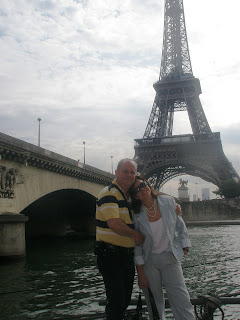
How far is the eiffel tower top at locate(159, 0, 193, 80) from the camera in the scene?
253 ft

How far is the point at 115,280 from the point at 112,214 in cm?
80

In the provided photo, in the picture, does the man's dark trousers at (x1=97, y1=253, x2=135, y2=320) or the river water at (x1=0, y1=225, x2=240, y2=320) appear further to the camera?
the river water at (x1=0, y1=225, x2=240, y2=320)

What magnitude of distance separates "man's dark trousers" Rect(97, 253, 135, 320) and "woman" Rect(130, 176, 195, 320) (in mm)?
180

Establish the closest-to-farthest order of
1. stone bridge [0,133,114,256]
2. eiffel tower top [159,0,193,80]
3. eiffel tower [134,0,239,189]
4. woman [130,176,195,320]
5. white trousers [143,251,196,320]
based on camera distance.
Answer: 1. white trousers [143,251,196,320]
2. woman [130,176,195,320]
3. stone bridge [0,133,114,256]
4. eiffel tower [134,0,239,189]
5. eiffel tower top [159,0,193,80]

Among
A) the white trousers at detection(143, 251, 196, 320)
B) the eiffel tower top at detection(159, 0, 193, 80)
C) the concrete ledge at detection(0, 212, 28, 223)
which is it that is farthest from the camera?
the eiffel tower top at detection(159, 0, 193, 80)

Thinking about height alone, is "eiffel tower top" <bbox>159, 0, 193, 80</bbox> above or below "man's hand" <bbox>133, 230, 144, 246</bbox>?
above

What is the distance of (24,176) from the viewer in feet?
69.6

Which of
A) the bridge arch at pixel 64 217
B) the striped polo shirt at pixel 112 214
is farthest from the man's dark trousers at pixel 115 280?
the bridge arch at pixel 64 217

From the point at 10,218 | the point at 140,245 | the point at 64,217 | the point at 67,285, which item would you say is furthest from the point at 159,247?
the point at 64,217

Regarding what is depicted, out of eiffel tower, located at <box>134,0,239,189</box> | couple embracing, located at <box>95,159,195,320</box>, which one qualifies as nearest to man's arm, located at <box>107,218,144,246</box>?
couple embracing, located at <box>95,159,195,320</box>

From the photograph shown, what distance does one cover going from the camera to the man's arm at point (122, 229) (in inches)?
175

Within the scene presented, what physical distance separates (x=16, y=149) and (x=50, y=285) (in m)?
9.23

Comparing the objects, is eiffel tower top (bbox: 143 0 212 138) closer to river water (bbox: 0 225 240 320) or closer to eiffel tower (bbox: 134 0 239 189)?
eiffel tower (bbox: 134 0 239 189)

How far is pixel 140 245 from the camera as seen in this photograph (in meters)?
4.65
